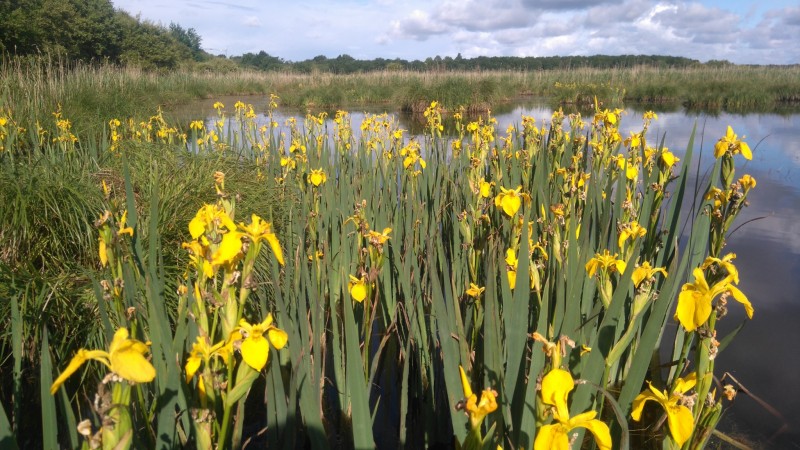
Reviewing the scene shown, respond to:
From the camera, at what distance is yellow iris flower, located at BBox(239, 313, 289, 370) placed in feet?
2.85

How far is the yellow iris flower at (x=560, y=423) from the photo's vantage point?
0.75 meters

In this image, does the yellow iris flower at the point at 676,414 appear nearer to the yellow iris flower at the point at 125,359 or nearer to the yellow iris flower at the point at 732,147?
the yellow iris flower at the point at 125,359

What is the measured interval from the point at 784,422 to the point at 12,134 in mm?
5250

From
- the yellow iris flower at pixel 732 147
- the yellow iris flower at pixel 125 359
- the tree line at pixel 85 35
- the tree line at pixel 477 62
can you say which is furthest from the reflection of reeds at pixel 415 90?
the tree line at pixel 477 62

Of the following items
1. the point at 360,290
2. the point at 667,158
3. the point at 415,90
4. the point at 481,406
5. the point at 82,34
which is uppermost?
the point at 82,34

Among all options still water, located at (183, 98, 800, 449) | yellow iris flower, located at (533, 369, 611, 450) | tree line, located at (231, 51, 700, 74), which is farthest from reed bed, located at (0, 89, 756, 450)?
tree line, located at (231, 51, 700, 74)

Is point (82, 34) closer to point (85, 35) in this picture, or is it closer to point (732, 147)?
point (85, 35)

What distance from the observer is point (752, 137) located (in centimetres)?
978

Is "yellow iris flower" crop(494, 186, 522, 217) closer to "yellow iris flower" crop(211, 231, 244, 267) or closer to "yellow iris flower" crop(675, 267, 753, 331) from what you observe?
"yellow iris flower" crop(675, 267, 753, 331)

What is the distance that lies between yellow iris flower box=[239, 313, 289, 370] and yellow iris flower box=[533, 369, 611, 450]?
426mm

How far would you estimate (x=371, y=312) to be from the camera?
7.25 feet

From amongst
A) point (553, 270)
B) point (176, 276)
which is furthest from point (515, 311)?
point (176, 276)

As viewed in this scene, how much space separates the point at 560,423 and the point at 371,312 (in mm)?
1486

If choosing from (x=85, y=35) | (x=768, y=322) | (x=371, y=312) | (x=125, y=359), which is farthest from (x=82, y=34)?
(x=125, y=359)
